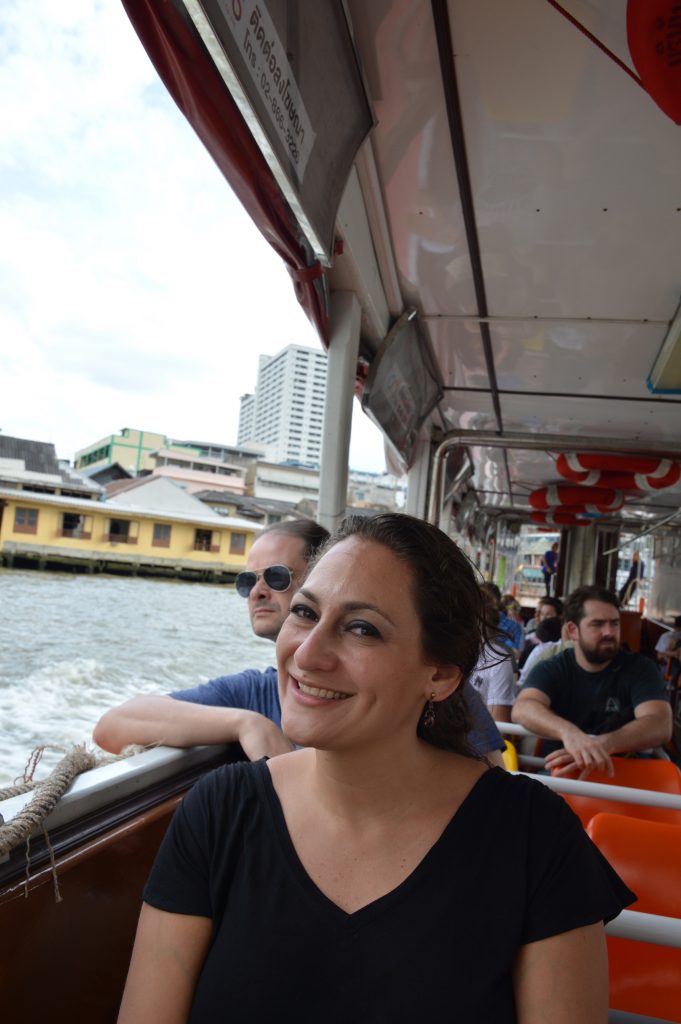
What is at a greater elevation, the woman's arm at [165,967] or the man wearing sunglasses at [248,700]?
the man wearing sunglasses at [248,700]

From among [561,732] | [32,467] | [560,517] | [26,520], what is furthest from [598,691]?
[26,520]

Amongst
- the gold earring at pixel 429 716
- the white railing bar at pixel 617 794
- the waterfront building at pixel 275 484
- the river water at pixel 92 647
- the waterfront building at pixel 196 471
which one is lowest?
the river water at pixel 92 647

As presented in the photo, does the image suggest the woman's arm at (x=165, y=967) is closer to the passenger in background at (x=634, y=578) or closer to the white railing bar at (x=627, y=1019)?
the white railing bar at (x=627, y=1019)

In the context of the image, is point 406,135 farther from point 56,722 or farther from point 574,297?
point 56,722

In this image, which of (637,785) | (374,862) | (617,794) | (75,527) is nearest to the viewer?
(374,862)

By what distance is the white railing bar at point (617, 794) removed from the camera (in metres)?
1.68

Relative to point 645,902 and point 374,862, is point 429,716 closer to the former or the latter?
point 374,862

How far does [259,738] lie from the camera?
1492 millimetres

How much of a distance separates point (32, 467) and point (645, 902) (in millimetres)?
5543

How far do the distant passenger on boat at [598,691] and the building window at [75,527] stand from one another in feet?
29.4

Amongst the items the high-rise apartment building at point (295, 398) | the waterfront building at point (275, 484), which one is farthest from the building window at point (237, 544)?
the high-rise apartment building at point (295, 398)

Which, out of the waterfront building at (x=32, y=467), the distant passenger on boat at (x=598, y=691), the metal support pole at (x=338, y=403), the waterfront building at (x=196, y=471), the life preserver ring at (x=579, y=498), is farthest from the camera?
the waterfront building at (x=196, y=471)

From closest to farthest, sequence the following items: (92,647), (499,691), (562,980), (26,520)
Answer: (562,980) < (499,691) < (26,520) < (92,647)

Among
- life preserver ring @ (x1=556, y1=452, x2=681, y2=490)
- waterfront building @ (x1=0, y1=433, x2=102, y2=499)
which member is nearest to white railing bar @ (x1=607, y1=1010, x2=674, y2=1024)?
waterfront building @ (x1=0, y1=433, x2=102, y2=499)
